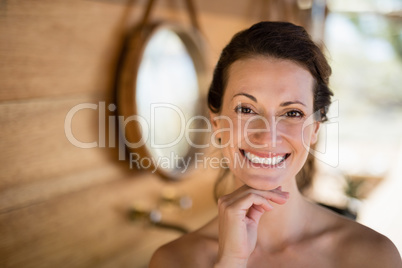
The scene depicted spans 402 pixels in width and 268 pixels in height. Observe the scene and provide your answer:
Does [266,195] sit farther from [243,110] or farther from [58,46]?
[58,46]

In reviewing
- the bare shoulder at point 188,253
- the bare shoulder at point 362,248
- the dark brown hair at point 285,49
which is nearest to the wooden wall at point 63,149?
the bare shoulder at point 188,253

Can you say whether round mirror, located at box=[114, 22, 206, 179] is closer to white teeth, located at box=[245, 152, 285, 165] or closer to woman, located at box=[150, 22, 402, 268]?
woman, located at box=[150, 22, 402, 268]

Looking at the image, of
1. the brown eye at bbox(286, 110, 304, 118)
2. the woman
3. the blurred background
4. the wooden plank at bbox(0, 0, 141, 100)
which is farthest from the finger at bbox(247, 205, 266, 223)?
the wooden plank at bbox(0, 0, 141, 100)

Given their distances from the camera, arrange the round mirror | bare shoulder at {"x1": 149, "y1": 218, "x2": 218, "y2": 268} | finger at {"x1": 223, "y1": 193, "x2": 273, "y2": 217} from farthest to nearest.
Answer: the round mirror, bare shoulder at {"x1": 149, "y1": 218, "x2": 218, "y2": 268}, finger at {"x1": 223, "y1": 193, "x2": 273, "y2": 217}

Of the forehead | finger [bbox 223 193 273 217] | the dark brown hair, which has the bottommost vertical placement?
finger [bbox 223 193 273 217]

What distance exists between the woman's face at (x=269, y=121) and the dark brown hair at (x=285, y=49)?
0.06ft

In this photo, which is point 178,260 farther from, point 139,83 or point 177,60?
point 177,60

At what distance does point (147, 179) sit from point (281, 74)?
0.70m

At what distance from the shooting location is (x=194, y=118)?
1590mm

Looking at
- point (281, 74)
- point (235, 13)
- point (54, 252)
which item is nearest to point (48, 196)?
point (54, 252)

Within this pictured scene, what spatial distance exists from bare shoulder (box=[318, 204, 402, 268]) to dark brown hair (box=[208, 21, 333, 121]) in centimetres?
29

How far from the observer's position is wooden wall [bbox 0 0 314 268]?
3.11 feet

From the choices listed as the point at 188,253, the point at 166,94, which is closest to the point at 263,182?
the point at 188,253

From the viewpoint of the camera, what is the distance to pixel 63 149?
1.10m
